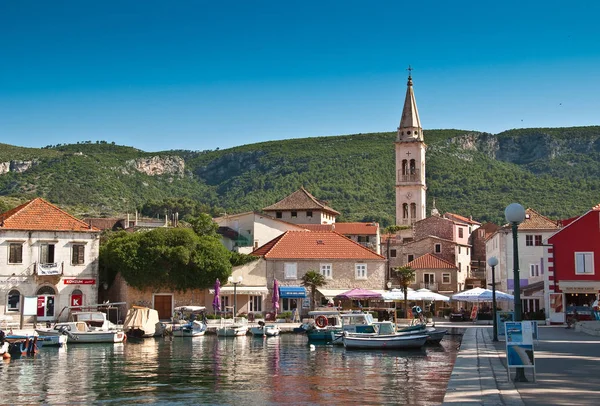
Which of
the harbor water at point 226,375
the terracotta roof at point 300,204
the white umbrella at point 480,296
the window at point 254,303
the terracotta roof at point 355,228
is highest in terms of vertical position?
the terracotta roof at point 300,204

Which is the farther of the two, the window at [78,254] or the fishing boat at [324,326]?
the window at [78,254]

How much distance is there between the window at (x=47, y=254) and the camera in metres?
55.3

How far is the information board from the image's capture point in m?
18.2

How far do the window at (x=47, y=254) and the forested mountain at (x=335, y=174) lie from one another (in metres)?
69.5

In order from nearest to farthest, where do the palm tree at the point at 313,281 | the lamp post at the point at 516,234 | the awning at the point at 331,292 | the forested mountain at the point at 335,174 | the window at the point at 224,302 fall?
the lamp post at the point at 516,234
the palm tree at the point at 313,281
the awning at the point at 331,292
the window at the point at 224,302
the forested mountain at the point at 335,174

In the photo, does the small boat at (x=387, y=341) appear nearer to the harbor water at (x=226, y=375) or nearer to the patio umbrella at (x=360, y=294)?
the harbor water at (x=226, y=375)

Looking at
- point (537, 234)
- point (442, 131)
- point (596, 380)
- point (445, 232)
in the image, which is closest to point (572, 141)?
point (442, 131)

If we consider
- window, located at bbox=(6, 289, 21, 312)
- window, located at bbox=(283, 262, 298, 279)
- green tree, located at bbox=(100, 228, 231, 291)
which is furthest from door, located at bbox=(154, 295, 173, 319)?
window, located at bbox=(6, 289, 21, 312)

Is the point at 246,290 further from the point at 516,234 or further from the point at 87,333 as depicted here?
the point at 516,234

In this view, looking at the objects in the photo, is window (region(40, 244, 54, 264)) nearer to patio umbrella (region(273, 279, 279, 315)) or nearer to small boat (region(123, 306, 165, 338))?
small boat (region(123, 306, 165, 338))

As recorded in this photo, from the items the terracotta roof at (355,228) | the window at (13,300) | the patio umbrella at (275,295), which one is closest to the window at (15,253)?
the window at (13,300)

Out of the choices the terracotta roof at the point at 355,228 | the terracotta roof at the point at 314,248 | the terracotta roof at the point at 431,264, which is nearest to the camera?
the terracotta roof at the point at 314,248

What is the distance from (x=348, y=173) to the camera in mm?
156375

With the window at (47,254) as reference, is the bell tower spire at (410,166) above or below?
above
